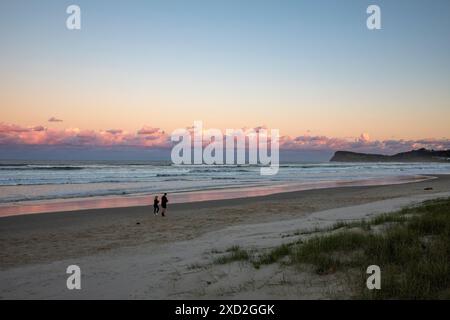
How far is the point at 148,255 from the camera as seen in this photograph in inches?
363

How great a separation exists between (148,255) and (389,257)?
17.7ft

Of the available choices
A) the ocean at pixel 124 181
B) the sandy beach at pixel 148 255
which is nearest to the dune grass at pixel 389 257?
the sandy beach at pixel 148 255

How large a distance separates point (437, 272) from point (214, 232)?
8.31 m

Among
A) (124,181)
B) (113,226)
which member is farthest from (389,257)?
(124,181)

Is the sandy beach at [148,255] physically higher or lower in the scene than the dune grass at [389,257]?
lower

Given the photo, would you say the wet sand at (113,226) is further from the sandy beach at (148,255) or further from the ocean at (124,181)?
the ocean at (124,181)

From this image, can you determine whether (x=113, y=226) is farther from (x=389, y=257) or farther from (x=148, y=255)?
(x=389, y=257)

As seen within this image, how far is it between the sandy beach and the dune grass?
1.38 ft

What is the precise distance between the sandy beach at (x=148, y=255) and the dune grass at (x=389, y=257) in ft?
1.38

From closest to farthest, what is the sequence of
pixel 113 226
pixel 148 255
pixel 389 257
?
pixel 389 257, pixel 148 255, pixel 113 226

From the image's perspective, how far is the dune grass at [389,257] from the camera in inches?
212
